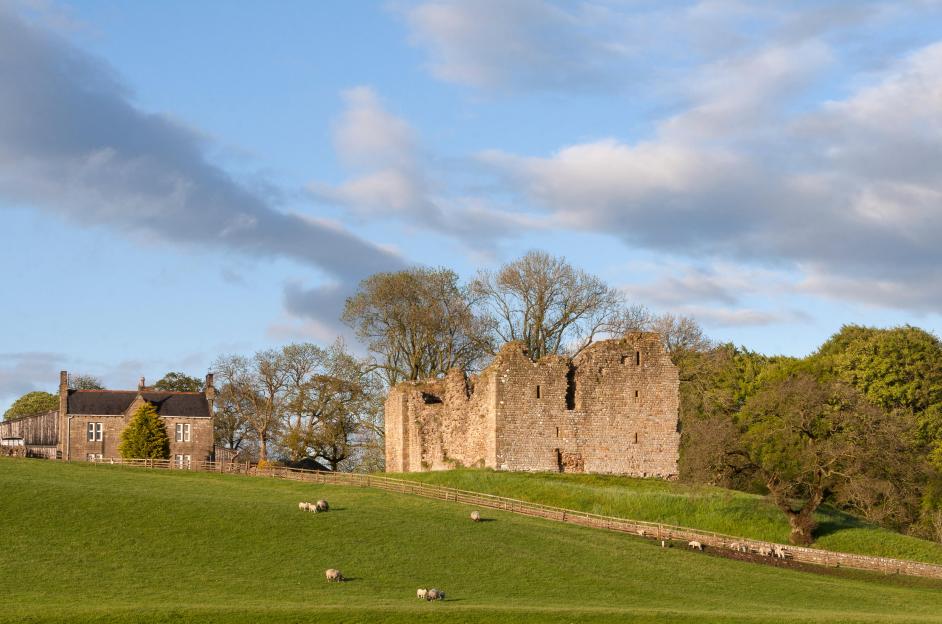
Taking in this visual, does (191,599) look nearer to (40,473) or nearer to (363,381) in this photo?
(40,473)

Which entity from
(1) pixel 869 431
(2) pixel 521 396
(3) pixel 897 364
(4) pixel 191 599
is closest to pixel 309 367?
(2) pixel 521 396

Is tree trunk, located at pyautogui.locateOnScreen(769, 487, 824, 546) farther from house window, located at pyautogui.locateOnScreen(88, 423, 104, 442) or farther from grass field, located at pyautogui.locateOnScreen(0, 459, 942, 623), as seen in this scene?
house window, located at pyautogui.locateOnScreen(88, 423, 104, 442)

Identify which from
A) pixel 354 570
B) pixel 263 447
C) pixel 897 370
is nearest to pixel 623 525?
pixel 354 570

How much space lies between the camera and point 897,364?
2724 inches

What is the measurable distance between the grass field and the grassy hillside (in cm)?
397

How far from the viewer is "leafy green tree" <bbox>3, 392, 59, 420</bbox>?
375 ft

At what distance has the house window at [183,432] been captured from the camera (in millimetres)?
84375

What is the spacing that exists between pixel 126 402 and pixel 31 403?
37.1 metres

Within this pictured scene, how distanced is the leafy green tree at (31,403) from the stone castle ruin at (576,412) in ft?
201

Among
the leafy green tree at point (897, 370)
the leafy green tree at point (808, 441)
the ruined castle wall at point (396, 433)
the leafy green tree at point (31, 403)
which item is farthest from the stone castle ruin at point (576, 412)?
the leafy green tree at point (31, 403)

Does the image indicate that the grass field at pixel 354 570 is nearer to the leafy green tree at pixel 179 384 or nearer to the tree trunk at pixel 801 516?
the tree trunk at pixel 801 516

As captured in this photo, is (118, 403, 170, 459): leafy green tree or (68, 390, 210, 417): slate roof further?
(68, 390, 210, 417): slate roof

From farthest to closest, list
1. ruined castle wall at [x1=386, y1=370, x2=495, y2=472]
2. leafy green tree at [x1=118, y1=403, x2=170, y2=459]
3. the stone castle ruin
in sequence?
leafy green tree at [x1=118, y1=403, x2=170, y2=459], ruined castle wall at [x1=386, y1=370, x2=495, y2=472], the stone castle ruin

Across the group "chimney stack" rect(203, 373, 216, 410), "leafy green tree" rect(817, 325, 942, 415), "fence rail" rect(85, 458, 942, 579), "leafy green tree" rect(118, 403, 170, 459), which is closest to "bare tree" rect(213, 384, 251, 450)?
"chimney stack" rect(203, 373, 216, 410)
